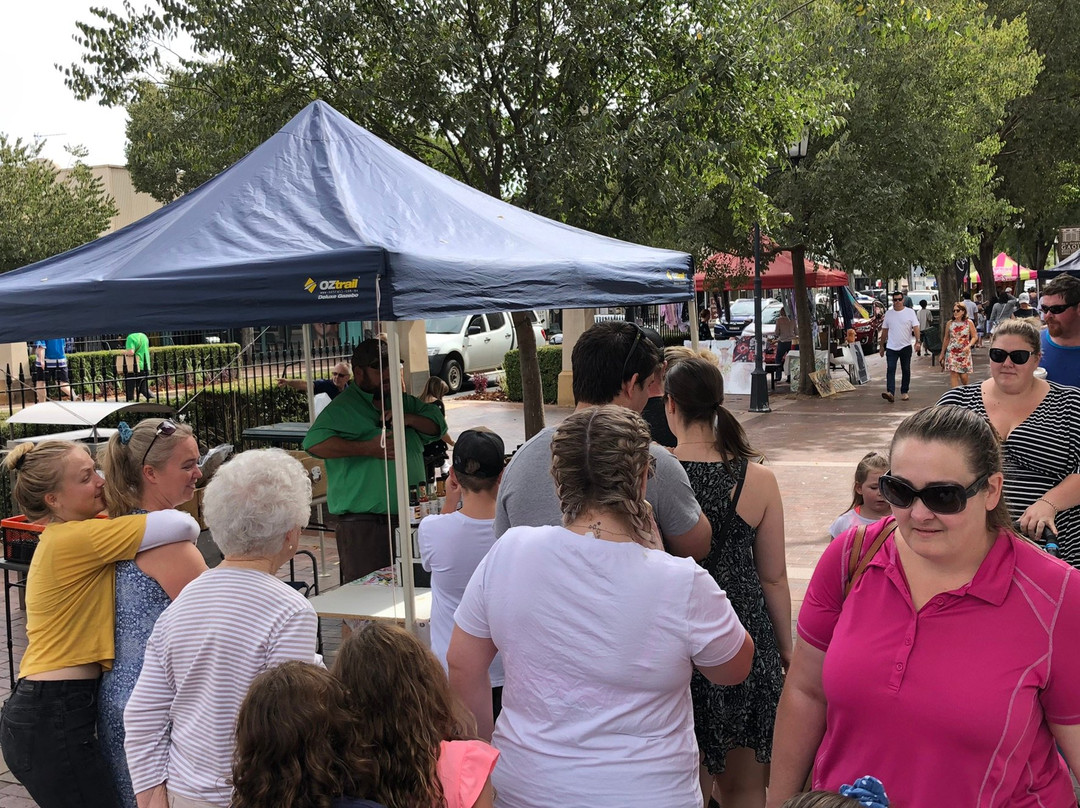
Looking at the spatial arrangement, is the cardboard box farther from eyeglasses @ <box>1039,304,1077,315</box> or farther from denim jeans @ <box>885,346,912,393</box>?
denim jeans @ <box>885,346,912,393</box>

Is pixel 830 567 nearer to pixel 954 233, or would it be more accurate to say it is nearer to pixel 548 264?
pixel 548 264

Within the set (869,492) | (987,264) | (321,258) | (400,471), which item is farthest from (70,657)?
(987,264)

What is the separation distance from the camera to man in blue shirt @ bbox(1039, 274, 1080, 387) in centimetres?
495

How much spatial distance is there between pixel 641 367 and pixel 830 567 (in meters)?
1.12

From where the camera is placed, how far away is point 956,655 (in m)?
2.01

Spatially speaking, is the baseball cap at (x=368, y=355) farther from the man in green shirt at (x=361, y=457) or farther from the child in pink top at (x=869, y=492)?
the child in pink top at (x=869, y=492)

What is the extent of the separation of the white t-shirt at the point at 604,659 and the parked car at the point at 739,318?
1037 inches

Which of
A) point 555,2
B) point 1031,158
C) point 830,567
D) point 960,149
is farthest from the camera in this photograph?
point 1031,158

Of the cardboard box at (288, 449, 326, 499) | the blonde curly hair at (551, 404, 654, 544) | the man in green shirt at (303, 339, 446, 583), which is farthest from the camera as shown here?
the cardboard box at (288, 449, 326, 499)

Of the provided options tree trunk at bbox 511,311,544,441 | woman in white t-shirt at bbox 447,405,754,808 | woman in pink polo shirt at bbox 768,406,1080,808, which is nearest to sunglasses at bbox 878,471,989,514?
woman in pink polo shirt at bbox 768,406,1080,808

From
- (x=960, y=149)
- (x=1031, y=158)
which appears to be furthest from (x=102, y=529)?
(x=1031, y=158)

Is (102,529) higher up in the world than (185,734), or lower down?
higher up

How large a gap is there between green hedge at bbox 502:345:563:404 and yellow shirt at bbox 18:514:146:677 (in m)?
16.1

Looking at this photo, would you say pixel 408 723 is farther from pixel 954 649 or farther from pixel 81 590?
pixel 81 590
